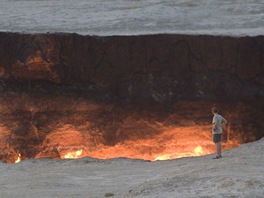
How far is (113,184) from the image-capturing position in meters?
9.36

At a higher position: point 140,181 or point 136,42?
point 136,42

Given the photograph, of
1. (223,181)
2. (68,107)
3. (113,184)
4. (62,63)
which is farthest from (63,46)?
(223,181)

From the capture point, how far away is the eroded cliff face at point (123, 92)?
1301 centimetres

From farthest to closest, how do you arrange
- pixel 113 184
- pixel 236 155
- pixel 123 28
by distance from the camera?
pixel 123 28 → pixel 236 155 → pixel 113 184

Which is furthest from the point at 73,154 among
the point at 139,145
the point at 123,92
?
the point at 123,92

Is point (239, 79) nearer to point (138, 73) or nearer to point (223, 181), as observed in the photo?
point (138, 73)

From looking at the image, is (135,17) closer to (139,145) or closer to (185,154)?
(139,145)

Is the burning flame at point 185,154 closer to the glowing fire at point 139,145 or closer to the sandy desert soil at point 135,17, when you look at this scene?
the glowing fire at point 139,145

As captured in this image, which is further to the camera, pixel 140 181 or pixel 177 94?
pixel 177 94

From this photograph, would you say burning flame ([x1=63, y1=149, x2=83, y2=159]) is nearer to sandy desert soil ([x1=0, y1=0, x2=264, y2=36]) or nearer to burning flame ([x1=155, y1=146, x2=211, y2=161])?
burning flame ([x1=155, y1=146, x2=211, y2=161])

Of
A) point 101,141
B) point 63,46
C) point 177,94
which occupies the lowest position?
point 101,141

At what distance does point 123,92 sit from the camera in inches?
521

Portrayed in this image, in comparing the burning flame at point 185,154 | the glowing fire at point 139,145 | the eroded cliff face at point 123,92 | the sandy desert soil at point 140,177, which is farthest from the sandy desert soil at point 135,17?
the sandy desert soil at point 140,177

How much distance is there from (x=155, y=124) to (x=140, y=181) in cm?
408
